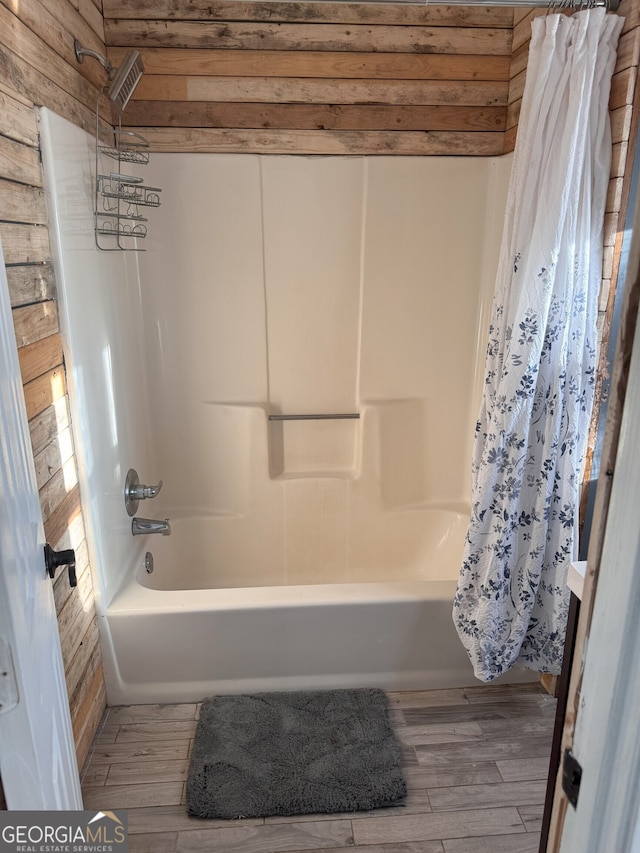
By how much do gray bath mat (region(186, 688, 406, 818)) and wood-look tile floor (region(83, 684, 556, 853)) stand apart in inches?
1.4

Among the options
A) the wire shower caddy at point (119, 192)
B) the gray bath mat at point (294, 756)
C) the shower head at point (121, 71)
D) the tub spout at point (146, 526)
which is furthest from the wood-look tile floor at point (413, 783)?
the shower head at point (121, 71)

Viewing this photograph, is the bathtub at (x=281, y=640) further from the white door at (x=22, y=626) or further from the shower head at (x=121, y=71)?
the shower head at (x=121, y=71)

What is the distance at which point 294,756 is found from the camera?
1.85 meters

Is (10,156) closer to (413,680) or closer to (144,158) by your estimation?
(144,158)

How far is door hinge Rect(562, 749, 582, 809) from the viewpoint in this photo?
64cm

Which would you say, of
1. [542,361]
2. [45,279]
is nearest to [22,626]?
[45,279]

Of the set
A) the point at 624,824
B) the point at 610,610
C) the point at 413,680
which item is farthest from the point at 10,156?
the point at 413,680

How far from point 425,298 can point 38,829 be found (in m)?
2.22

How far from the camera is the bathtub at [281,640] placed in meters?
2.00

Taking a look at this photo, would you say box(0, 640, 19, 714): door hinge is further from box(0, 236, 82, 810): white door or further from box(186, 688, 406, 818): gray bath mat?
box(186, 688, 406, 818): gray bath mat

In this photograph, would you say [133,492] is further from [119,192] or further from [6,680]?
[6,680]

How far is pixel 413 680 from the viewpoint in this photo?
2.13 metres

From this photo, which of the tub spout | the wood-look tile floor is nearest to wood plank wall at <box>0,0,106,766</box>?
the wood-look tile floor

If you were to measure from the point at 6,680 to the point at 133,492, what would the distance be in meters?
1.39
